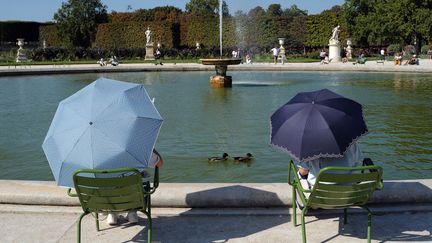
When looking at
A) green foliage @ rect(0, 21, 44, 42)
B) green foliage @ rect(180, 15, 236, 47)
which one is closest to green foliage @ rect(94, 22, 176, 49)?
green foliage @ rect(180, 15, 236, 47)

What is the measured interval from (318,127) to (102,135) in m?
1.59

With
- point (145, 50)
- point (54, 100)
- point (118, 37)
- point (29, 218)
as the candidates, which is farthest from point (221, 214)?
point (118, 37)

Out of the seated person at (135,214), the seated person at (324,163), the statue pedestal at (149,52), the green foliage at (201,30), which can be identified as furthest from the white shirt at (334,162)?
the green foliage at (201,30)

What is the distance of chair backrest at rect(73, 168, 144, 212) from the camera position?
3982 millimetres

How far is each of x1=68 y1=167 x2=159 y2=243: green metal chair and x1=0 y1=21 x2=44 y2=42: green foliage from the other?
66.8 m

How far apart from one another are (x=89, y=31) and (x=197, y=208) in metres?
55.7

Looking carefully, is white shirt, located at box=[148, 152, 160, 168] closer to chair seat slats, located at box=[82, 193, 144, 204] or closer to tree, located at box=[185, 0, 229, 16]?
chair seat slats, located at box=[82, 193, 144, 204]

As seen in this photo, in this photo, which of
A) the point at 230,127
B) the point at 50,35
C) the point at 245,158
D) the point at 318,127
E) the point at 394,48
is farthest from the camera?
the point at 50,35

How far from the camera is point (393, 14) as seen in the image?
4466cm

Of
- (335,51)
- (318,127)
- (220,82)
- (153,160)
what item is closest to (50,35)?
(335,51)

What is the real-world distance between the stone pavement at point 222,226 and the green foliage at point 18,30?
65.8m

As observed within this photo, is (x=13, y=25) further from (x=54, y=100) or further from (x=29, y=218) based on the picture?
(x=29, y=218)

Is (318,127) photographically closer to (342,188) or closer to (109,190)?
(342,188)

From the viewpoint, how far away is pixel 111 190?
4.02 m
